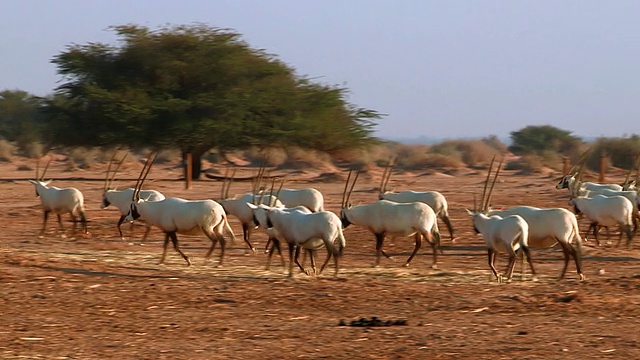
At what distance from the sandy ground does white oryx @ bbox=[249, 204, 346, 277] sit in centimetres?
35

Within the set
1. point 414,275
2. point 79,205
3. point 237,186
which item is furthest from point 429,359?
point 237,186

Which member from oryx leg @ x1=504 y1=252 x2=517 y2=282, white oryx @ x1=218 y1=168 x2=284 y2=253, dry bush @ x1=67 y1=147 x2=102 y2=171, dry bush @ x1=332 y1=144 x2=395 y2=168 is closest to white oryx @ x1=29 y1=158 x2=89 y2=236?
white oryx @ x1=218 y1=168 x2=284 y2=253

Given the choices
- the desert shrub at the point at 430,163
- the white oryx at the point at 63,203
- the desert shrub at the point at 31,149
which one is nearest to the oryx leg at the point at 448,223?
the white oryx at the point at 63,203

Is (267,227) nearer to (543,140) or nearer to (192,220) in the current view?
(192,220)

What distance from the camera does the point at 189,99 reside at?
125 ft

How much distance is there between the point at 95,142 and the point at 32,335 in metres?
27.8

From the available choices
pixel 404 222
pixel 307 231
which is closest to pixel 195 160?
pixel 404 222

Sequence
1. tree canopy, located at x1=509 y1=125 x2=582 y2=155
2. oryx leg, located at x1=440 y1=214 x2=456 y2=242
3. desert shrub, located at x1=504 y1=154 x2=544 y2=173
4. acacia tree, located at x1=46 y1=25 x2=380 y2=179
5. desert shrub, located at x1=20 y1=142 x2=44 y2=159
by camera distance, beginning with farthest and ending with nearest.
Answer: tree canopy, located at x1=509 y1=125 x2=582 y2=155 < desert shrub, located at x1=20 y1=142 x2=44 y2=159 < desert shrub, located at x1=504 y1=154 x2=544 y2=173 < acacia tree, located at x1=46 y1=25 x2=380 y2=179 < oryx leg, located at x1=440 y1=214 x2=456 y2=242

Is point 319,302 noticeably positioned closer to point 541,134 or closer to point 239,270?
point 239,270

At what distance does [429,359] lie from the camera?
9.27m

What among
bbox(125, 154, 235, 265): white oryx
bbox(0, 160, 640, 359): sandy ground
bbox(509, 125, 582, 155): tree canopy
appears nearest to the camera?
bbox(0, 160, 640, 359): sandy ground

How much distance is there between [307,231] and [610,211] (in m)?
6.22

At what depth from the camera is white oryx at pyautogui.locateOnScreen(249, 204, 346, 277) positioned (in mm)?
15156

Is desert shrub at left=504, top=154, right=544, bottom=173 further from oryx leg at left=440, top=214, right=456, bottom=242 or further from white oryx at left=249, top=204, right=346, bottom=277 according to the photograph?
white oryx at left=249, top=204, right=346, bottom=277
